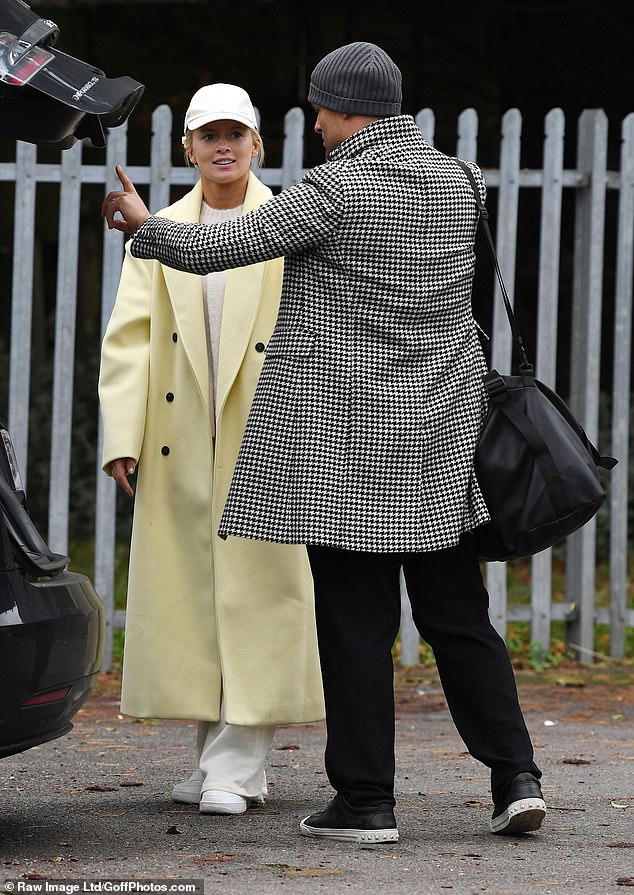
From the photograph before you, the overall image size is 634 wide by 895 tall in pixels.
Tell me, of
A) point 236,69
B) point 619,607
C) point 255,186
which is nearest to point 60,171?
point 255,186

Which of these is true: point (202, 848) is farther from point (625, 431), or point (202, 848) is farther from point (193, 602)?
point (625, 431)

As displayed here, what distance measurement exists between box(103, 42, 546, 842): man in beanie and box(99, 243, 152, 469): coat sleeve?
54 centimetres

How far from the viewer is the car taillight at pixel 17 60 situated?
3018 millimetres

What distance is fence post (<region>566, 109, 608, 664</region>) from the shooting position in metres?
6.24

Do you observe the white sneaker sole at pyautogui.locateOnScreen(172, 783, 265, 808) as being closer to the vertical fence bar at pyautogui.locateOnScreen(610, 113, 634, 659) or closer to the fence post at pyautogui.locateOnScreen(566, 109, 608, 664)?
the fence post at pyautogui.locateOnScreen(566, 109, 608, 664)

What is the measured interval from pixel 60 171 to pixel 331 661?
10.5 ft

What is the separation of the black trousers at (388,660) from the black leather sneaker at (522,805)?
0.07 ft

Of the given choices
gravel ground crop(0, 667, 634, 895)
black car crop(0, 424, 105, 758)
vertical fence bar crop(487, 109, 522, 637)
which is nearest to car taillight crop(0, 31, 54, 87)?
black car crop(0, 424, 105, 758)

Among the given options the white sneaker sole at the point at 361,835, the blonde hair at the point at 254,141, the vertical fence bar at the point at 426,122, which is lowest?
the white sneaker sole at the point at 361,835

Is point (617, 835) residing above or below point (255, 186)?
below

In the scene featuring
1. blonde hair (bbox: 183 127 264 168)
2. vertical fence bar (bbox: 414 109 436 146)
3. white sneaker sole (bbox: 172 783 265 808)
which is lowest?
white sneaker sole (bbox: 172 783 265 808)

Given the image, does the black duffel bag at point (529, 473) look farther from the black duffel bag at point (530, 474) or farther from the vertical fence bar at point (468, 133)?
the vertical fence bar at point (468, 133)

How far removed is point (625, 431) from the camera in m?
6.31

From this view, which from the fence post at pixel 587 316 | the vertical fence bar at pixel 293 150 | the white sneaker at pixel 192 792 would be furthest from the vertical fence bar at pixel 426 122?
the white sneaker at pixel 192 792
